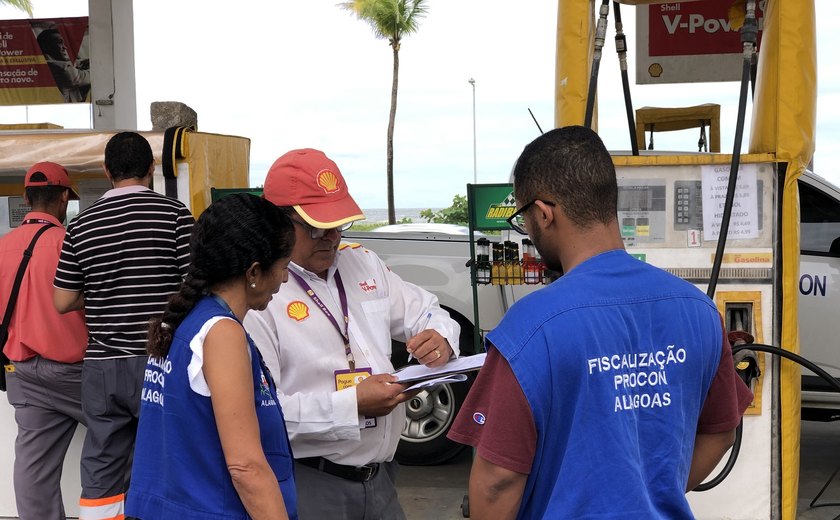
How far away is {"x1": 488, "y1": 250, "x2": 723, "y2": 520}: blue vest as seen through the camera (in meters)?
1.65

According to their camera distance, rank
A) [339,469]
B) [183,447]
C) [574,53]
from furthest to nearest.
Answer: [574,53] → [339,469] → [183,447]

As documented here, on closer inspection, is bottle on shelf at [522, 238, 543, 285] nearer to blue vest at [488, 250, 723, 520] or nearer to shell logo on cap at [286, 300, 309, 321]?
shell logo on cap at [286, 300, 309, 321]

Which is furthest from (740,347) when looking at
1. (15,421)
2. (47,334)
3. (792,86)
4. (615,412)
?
(15,421)

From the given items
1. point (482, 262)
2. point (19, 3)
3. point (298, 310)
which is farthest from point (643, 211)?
point (19, 3)

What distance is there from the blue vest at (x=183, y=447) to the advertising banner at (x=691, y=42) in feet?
20.0

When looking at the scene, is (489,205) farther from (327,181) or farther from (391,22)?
(391,22)

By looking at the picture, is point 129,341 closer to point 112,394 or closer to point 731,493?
point 112,394

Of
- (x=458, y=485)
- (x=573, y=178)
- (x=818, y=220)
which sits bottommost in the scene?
(x=458, y=485)

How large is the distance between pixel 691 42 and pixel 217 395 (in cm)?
636

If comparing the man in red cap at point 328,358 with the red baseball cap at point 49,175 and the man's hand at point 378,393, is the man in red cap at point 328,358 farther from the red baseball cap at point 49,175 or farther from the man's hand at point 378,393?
the red baseball cap at point 49,175

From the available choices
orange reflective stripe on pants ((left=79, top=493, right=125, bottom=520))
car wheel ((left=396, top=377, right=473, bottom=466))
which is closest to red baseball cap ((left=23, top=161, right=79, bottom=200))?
orange reflective stripe on pants ((left=79, top=493, right=125, bottom=520))

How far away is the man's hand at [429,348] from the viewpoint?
2.76 m

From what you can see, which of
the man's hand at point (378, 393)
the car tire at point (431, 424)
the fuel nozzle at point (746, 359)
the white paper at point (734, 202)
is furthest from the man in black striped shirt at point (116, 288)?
the fuel nozzle at point (746, 359)

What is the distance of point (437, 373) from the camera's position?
2.62m
